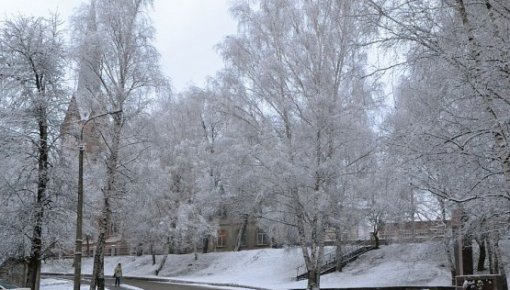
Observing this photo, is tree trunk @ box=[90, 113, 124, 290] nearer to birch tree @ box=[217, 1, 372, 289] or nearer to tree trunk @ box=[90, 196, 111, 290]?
tree trunk @ box=[90, 196, 111, 290]

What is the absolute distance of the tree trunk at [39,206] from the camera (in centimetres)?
1923

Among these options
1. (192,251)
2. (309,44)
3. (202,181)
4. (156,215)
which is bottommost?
(192,251)

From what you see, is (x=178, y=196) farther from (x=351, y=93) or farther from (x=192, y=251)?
(x=351, y=93)

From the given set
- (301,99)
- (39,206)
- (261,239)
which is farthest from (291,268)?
(39,206)

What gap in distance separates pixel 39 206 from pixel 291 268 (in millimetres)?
22124

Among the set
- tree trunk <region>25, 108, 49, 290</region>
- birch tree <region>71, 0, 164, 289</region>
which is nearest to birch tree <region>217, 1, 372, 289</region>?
birch tree <region>71, 0, 164, 289</region>

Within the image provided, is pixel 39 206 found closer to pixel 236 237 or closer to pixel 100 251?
→ pixel 100 251

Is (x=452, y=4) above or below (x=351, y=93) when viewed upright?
below

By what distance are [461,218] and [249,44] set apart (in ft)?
49.9

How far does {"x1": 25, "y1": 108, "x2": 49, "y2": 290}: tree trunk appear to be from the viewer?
63.1 feet

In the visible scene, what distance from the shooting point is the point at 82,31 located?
27703mm

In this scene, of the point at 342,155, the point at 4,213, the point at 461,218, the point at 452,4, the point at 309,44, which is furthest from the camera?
the point at 309,44

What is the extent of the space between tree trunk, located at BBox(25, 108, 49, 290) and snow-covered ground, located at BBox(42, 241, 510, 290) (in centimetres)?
281

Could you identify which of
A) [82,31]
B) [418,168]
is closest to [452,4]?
[418,168]
